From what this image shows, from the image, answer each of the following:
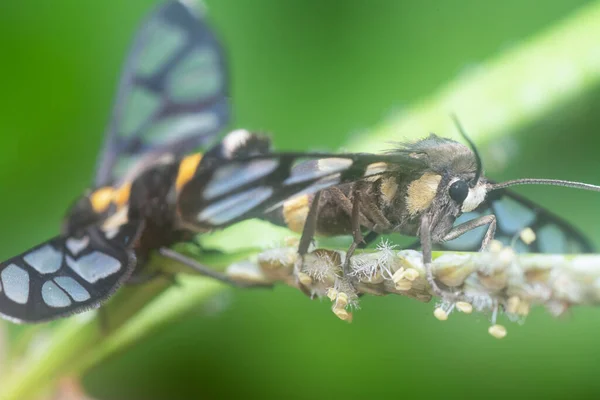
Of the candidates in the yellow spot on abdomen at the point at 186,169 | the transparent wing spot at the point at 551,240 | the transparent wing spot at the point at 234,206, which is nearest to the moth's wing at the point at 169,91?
the yellow spot on abdomen at the point at 186,169

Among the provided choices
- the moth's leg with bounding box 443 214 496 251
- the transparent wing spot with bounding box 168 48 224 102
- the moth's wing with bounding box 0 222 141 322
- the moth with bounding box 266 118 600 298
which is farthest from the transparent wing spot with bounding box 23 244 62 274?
the transparent wing spot with bounding box 168 48 224 102

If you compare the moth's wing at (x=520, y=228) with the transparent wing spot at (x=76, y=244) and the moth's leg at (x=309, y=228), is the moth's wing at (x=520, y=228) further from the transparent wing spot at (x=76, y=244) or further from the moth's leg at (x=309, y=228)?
the transparent wing spot at (x=76, y=244)

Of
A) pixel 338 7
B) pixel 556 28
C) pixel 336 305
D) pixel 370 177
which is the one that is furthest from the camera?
pixel 338 7

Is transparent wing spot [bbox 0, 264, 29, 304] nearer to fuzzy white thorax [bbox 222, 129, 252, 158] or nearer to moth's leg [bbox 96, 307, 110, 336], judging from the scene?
moth's leg [bbox 96, 307, 110, 336]

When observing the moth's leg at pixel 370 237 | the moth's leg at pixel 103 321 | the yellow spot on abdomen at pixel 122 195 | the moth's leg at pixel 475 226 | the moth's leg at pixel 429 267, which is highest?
the moth's leg at pixel 429 267

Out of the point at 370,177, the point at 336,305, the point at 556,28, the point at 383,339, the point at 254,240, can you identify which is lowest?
the point at 383,339

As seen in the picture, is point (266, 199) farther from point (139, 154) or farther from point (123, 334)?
point (139, 154)

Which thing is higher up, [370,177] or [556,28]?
[556,28]

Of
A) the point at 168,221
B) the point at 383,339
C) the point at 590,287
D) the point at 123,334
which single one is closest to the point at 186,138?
the point at 168,221

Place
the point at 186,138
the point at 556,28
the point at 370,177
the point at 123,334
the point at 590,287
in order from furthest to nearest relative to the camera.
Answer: the point at 186,138, the point at 556,28, the point at 123,334, the point at 370,177, the point at 590,287
